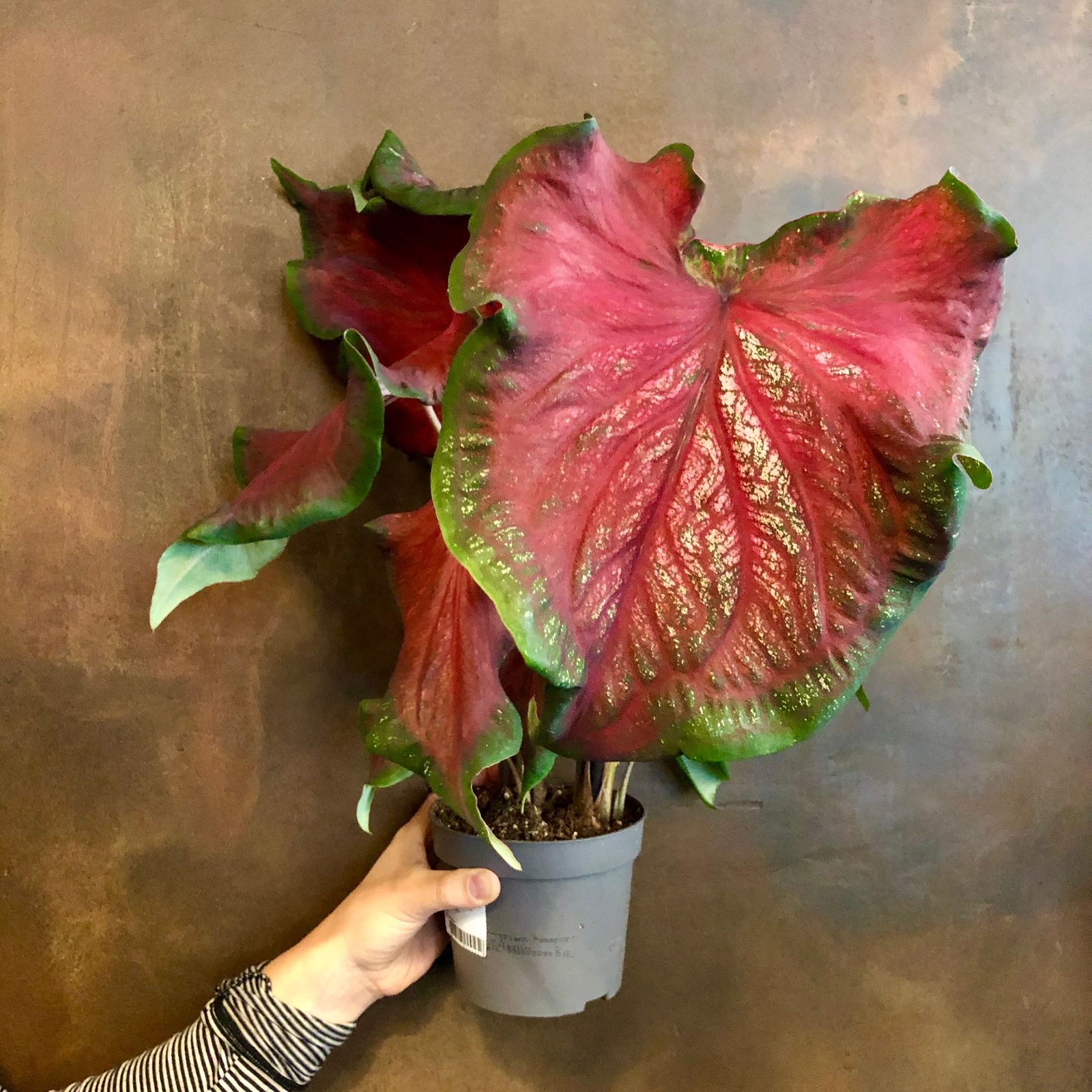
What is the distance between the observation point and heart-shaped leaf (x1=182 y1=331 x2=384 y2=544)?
2.18 ft

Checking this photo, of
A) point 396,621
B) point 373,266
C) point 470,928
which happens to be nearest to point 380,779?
point 470,928

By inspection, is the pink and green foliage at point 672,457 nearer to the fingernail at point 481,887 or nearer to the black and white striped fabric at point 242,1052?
the fingernail at point 481,887

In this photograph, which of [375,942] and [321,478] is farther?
[375,942]

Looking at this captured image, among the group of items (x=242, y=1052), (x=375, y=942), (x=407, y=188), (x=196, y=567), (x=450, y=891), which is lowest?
(x=242, y=1052)

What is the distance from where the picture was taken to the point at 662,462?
623mm

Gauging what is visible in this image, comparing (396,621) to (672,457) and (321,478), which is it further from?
(672,457)

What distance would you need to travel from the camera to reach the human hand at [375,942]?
894 mm

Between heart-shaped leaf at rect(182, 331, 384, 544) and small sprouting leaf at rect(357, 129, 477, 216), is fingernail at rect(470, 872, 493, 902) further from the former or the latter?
small sprouting leaf at rect(357, 129, 477, 216)

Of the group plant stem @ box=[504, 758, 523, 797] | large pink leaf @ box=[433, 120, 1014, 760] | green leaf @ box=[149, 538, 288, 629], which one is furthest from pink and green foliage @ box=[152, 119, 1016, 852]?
plant stem @ box=[504, 758, 523, 797]

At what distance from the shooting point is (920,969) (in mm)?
1100

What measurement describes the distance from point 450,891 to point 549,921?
0.11m

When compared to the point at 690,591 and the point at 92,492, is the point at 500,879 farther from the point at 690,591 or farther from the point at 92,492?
the point at 92,492

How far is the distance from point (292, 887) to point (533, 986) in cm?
38

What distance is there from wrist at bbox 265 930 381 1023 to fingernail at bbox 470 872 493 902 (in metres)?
0.24
